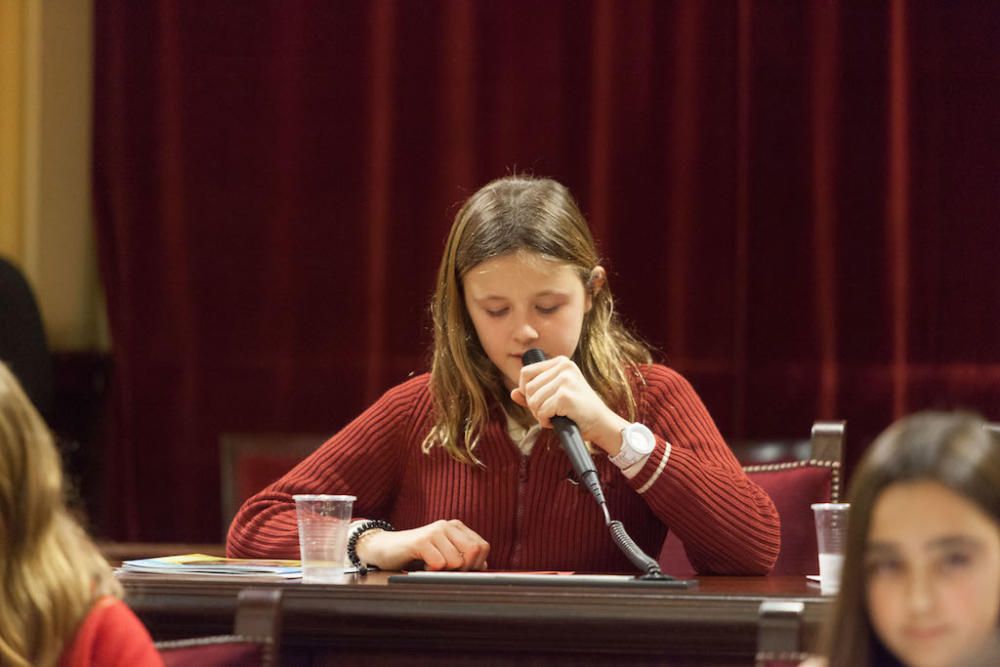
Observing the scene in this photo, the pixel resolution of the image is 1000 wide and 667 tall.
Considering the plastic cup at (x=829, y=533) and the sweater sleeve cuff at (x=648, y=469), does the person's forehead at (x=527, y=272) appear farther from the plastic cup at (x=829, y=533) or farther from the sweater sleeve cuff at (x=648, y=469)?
the plastic cup at (x=829, y=533)

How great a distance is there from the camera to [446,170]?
3.79 metres

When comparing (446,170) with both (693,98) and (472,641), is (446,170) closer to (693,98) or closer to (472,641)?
(693,98)

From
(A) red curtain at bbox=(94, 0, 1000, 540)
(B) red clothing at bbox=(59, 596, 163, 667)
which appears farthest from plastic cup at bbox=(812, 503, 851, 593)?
(A) red curtain at bbox=(94, 0, 1000, 540)

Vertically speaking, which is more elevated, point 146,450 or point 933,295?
point 933,295

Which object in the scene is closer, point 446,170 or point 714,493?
point 714,493

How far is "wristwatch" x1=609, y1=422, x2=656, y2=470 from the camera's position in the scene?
7.05 ft

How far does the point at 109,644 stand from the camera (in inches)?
54.6

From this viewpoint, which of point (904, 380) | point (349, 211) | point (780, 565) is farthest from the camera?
point (349, 211)

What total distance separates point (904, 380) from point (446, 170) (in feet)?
4.03

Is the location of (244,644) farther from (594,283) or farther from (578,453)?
(594,283)

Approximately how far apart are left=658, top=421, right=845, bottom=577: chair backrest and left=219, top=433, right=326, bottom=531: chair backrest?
0.81 m

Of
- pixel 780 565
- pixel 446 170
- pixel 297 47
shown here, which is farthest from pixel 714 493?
pixel 297 47

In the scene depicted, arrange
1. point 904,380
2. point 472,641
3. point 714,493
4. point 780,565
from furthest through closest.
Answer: point 904,380 → point 780,565 → point 714,493 → point 472,641

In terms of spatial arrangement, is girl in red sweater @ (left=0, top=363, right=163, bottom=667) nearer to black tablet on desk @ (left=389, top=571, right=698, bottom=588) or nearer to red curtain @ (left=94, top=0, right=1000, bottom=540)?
black tablet on desk @ (left=389, top=571, right=698, bottom=588)
